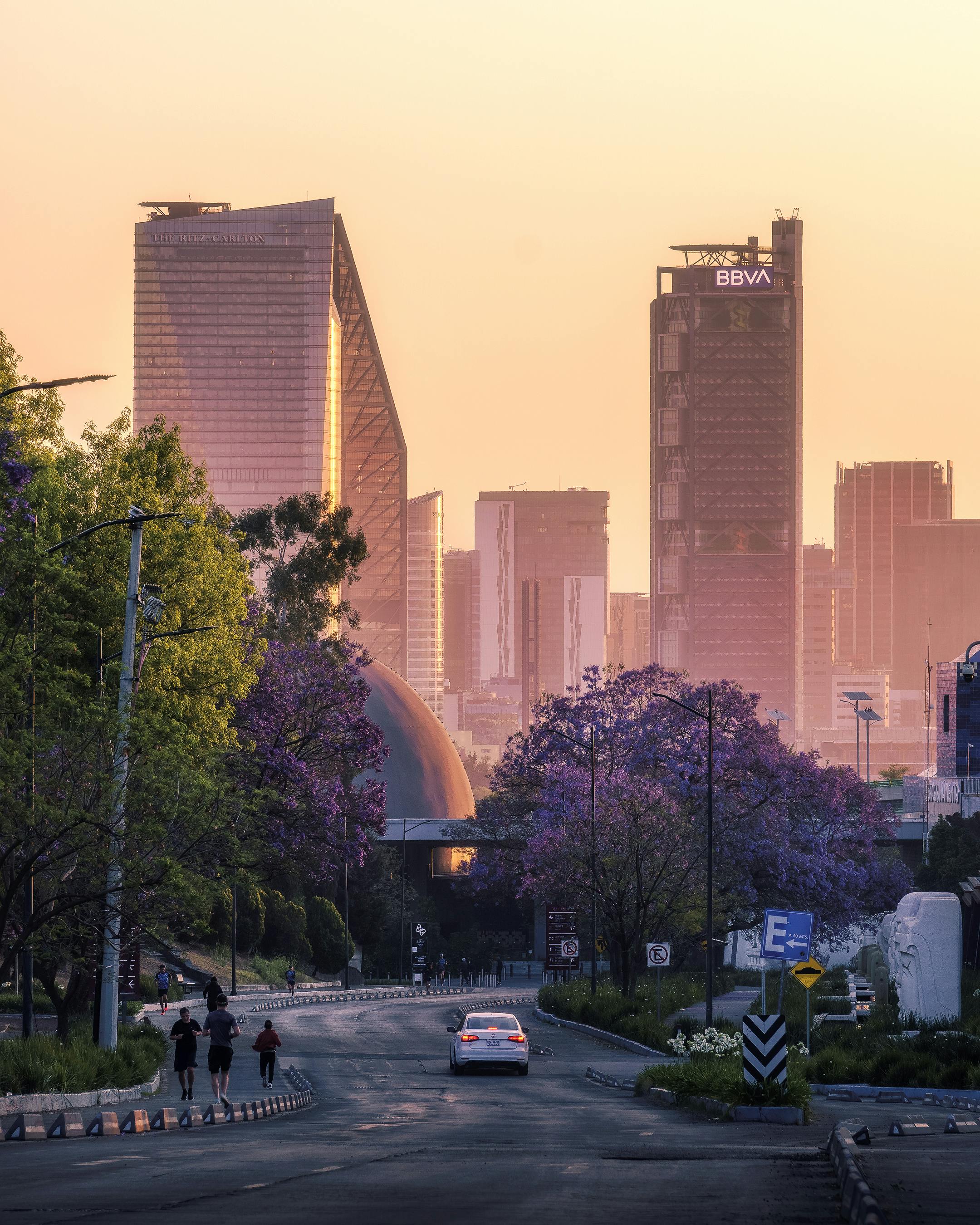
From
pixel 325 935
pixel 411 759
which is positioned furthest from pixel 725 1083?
pixel 411 759

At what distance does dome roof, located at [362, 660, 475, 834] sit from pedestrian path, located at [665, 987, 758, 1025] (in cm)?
6772

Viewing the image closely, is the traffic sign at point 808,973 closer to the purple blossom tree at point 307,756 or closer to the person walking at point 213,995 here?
the person walking at point 213,995

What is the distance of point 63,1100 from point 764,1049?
374 inches

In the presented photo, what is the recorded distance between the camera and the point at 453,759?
145625 millimetres

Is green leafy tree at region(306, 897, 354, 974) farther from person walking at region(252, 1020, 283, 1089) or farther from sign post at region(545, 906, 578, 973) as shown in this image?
person walking at region(252, 1020, 283, 1089)

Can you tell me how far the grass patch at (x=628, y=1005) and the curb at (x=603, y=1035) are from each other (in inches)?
5.8

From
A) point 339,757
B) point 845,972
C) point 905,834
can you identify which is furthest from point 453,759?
point 339,757

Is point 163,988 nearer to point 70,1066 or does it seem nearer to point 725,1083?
point 70,1066

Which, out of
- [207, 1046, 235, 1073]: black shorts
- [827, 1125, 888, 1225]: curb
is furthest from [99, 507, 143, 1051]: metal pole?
[827, 1125, 888, 1225]: curb

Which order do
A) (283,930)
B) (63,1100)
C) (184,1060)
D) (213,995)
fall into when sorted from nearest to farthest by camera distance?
(63,1100), (184,1060), (213,995), (283,930)

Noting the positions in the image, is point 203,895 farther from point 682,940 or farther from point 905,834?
point 905,834

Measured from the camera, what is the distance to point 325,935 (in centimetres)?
8438

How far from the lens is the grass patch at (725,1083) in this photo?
81.6ft

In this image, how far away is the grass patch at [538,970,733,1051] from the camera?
138 feet
